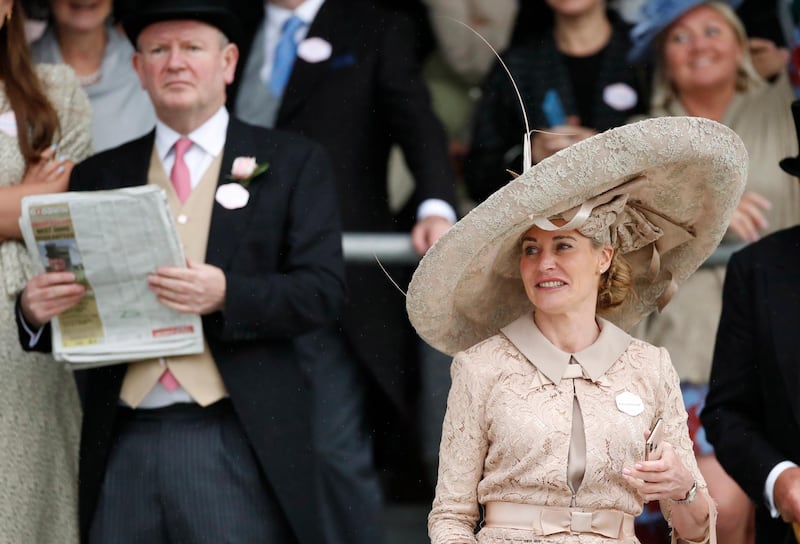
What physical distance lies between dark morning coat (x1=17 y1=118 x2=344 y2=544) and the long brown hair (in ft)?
0.59

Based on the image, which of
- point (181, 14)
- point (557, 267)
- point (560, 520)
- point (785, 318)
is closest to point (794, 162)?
point (785, 318)

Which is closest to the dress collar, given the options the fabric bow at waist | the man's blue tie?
the fabric bow at waist

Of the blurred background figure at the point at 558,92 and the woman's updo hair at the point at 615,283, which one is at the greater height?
the blurred background figure at the point at 558,92

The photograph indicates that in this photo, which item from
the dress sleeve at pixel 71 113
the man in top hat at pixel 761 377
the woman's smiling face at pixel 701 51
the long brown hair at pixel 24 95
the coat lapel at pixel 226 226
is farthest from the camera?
the woman's smiling face at pixel 701 51

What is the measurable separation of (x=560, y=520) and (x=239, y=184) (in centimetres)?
154

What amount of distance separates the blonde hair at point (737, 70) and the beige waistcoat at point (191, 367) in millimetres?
1797

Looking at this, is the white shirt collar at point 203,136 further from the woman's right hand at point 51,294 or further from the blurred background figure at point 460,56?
the blurred background figure at point 460,56

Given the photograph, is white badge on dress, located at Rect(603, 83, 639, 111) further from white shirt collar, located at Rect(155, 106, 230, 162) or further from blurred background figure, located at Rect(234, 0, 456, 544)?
white shirt collar, located at Rect(155, 106, 230, 162)

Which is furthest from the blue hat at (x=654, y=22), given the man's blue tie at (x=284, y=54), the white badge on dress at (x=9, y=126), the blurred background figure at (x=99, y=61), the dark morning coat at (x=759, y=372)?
the white badge on dress at (x=9, y=126)

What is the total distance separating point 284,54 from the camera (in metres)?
5.60

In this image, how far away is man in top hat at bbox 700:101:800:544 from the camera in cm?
445

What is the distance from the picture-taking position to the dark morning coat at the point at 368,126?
17.7 feet

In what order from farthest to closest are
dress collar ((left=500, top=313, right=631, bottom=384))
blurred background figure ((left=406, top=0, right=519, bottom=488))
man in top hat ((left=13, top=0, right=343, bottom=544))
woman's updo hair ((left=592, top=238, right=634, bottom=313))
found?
1. blurred background figure ((left=406, top=0, right=519, bottom=488))
2. man in top hat ((left=13, top=0, right=343, bottom=544))
3. woman's updo hair ((left=592, top=238, right=634, bottom=313))
4. dress collar ((left=500, top=313, right=631, bottom=384))

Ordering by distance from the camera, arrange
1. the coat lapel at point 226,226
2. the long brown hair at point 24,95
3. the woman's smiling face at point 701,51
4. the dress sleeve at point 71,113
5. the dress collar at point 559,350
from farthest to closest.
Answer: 1. the woman's smiling face at point 701,51
2. the dress sleeve at point 71,113
3. the long brown hair at point 24,95
4. the coat lapel at point 226,226
5. the dress collar at point 559,350
